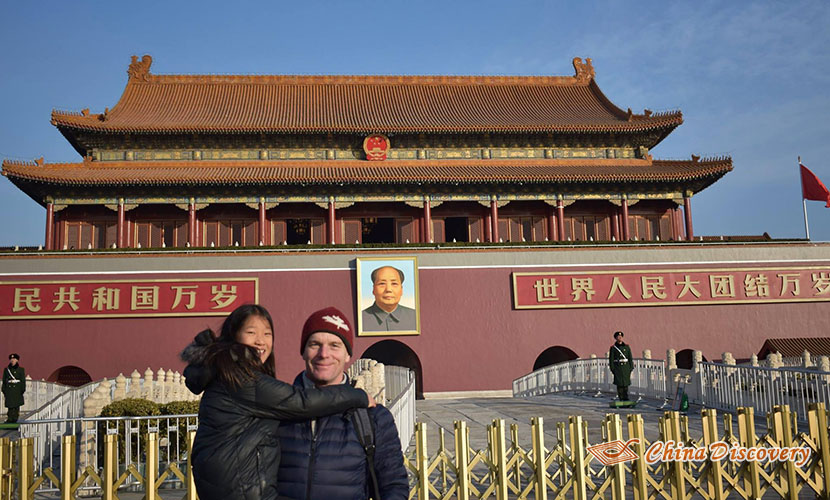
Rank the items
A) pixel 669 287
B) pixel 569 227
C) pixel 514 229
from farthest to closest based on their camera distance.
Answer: pixel 569 227
pixel 514 229
pixel 669 287

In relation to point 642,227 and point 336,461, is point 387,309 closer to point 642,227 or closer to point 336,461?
point 642,227

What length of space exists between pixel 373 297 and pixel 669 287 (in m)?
8.89

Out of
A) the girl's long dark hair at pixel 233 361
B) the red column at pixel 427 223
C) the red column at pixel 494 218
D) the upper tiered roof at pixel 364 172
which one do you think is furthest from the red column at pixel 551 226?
the girl's long dark hair at pixel 233 361

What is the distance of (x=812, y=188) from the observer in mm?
23594

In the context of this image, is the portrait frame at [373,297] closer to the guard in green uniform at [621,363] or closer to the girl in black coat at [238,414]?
the guard in green uniform at [621,363]

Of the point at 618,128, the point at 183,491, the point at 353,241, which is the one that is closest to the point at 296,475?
the point at 183,491

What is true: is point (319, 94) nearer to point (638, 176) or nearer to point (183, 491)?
point (638, 176)

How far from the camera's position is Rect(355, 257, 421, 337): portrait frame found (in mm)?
19859

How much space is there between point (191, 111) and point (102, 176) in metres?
4.56

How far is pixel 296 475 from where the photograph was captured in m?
3.02

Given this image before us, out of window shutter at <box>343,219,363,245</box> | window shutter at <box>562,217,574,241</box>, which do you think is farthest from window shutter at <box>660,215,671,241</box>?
window shutter at <box>343,219,363,245</box>

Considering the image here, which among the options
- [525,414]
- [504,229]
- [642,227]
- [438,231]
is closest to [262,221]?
[438,231]

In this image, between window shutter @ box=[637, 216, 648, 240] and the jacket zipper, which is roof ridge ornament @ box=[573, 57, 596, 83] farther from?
the jacket zipper

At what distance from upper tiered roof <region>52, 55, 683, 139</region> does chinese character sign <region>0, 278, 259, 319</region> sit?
594cm
